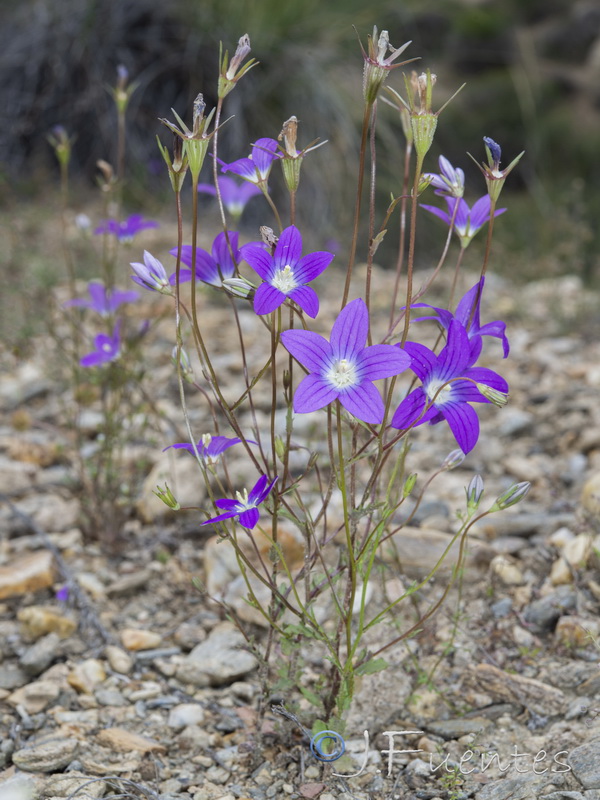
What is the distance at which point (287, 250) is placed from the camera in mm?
1380

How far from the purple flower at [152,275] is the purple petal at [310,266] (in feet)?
0.80

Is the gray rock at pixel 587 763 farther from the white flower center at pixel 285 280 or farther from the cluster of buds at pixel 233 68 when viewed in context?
the cluster of buds at pixel 233 68

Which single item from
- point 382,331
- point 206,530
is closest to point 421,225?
point 382,331

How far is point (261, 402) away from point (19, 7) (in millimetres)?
4683

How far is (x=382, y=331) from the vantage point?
403cm

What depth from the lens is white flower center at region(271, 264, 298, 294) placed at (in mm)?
1345

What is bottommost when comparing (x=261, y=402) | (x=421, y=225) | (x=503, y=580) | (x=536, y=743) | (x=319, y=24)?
(x=536, y=743)

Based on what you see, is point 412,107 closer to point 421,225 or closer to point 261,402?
point 261,402

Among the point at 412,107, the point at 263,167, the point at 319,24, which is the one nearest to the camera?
the point at 412,107

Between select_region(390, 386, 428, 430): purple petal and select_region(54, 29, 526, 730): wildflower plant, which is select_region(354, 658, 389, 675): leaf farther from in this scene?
select_region(390, 386, 428, 430): purple petal

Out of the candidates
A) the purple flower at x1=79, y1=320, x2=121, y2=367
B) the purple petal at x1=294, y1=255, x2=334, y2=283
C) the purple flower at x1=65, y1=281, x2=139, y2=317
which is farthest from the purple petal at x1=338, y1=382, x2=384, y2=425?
the purple flower at x1=65, y1=281, x2=139, y2=317

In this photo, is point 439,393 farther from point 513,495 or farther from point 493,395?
point 513,495

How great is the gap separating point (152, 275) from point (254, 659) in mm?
978

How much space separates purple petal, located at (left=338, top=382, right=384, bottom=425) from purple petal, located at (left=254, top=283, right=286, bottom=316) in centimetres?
18
